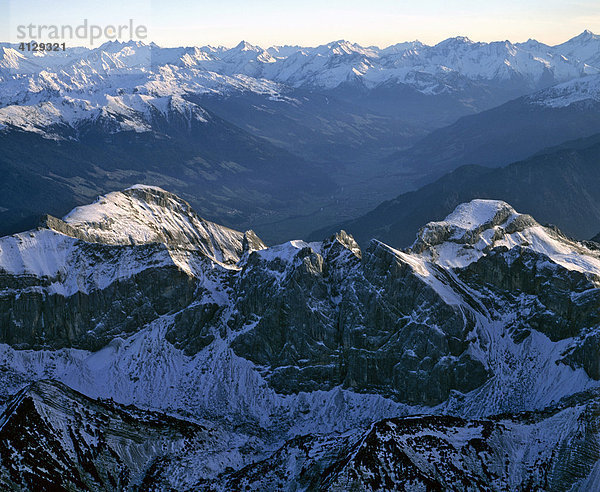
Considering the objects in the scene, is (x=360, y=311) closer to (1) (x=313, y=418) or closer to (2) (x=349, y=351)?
(2) (x=349, y=351)

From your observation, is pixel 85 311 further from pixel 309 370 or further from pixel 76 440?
pixel 309 370

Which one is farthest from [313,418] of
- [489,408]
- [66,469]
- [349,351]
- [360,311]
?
[66,469]

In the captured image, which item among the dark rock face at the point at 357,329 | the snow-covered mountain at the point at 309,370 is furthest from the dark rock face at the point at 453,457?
the dark rock face at the point at 357,329

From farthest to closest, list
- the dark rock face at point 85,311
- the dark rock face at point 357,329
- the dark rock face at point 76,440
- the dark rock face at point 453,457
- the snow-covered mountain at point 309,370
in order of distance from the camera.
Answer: the dark rock face at point 85,311 → the dark rock face at point 357,329 → the snow-covered mountain at point 309,370 → the dark rock face at point 76,440 → the dark rock face at point 453,457

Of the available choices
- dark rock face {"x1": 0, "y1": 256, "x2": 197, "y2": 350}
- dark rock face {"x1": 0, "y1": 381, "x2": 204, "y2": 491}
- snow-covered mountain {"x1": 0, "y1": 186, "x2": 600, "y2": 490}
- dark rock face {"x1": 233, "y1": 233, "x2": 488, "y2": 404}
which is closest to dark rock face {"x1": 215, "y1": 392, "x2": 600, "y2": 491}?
snow-covered mountain {"x1": 0, "y1": 186, "x2": 600, "y2": 490}

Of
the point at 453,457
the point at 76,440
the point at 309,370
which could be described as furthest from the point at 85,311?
the point at 453,457

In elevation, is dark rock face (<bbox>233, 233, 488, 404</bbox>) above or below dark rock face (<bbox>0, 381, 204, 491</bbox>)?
above

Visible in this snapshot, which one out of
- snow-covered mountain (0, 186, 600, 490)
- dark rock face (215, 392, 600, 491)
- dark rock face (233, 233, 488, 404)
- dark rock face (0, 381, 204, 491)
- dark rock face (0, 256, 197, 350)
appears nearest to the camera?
dark rock face (215, 392, 600, 491)

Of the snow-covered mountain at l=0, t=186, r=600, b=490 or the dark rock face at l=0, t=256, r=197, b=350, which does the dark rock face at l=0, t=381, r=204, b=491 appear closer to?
the snow-covered mountain at l=0, t=186, r=600, b=490

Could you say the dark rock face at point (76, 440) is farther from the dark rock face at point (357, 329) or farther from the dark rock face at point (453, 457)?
the dark rock face at point (357, 329)

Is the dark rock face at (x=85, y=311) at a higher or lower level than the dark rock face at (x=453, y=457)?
higher
